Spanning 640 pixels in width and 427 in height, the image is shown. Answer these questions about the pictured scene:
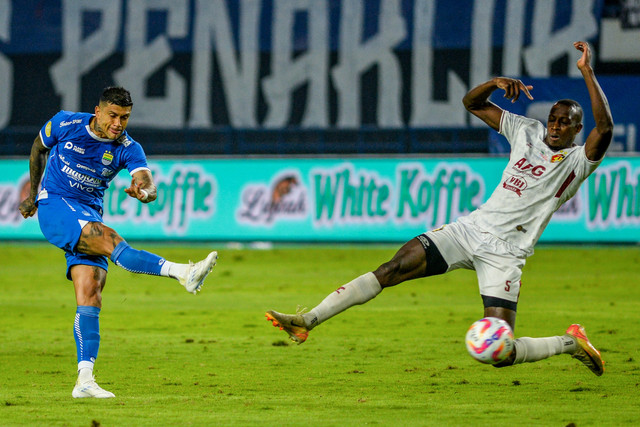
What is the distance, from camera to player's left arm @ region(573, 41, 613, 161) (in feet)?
Result: 22.2

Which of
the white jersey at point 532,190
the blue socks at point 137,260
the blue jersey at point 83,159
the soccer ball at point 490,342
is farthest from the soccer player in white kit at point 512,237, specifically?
the blue jersey at point 83,159

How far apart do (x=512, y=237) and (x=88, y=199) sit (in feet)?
9.64

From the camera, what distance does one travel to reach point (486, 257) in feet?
23.4

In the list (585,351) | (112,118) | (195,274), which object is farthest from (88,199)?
(585,351)

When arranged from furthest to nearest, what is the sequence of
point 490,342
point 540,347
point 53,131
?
point 53,131
point 540,347
point 490,342

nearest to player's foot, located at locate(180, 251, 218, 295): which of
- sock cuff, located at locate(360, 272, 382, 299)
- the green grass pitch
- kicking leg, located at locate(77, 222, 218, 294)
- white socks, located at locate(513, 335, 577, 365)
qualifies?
kicking leg, located at locate(77, 222, 218, 294)

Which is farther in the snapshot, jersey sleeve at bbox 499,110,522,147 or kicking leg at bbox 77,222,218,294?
jersey sleeve at bbox 499,110,522,147

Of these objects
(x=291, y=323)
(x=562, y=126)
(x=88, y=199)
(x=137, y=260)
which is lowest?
(x=291, y=323)

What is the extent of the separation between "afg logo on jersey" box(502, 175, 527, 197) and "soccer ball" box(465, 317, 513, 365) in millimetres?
1023

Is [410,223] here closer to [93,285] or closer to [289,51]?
[289,51]

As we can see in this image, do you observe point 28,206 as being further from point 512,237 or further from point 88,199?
point 512,237

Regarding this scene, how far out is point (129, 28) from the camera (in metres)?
25.9

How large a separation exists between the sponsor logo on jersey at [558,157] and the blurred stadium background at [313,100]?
11.9 metres

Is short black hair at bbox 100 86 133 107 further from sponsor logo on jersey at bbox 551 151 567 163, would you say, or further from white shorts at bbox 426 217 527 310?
sponsor logo on jersey at bbox 551 151 567 163
